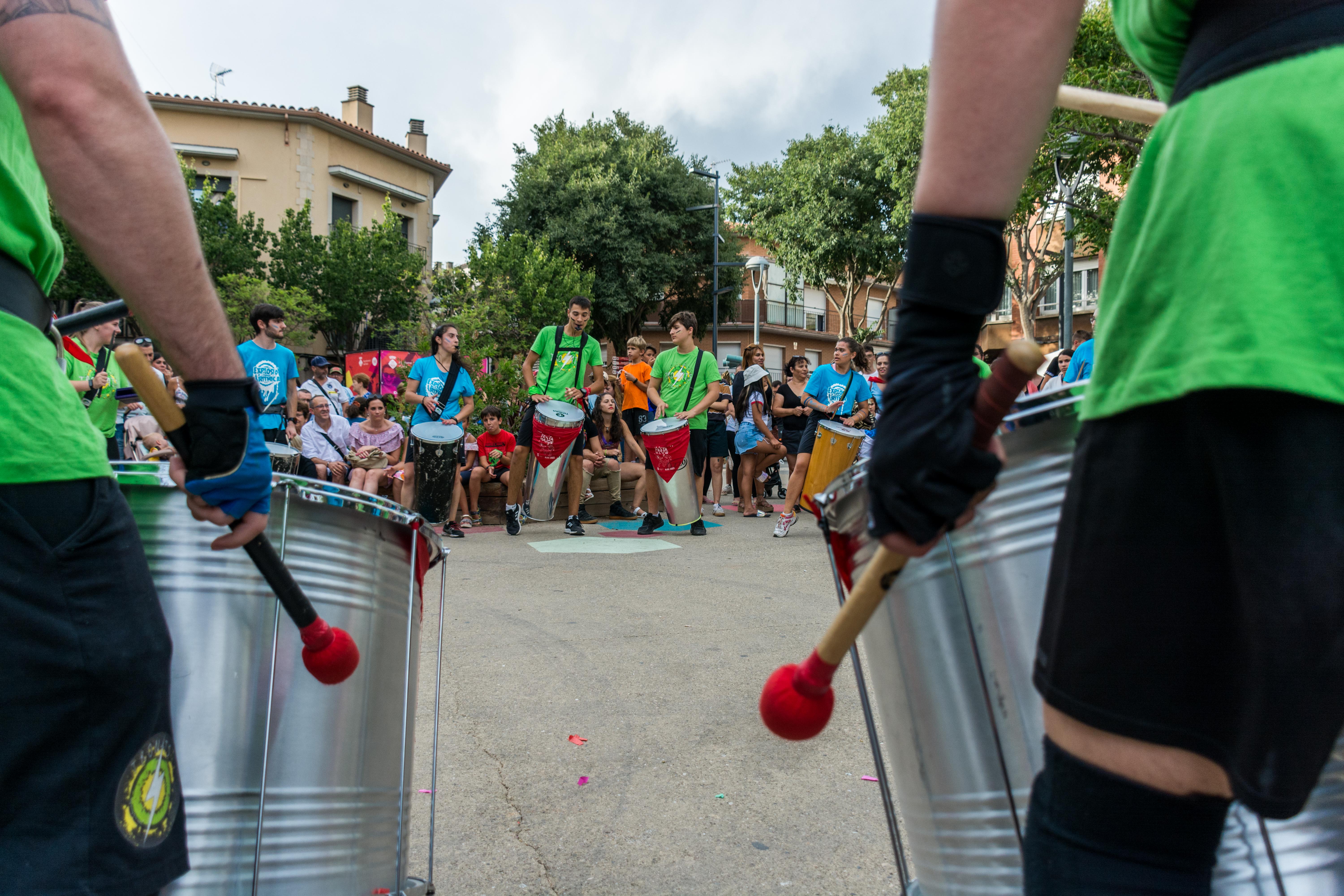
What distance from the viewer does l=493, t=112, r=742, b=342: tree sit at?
30.6 meters

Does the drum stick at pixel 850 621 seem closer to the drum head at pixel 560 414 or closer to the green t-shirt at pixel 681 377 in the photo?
the drum head at pixel 560 414

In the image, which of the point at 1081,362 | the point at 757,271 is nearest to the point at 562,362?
the point at 1081,362

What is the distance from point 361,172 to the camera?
98.6 feet

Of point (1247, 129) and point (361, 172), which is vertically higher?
point (361, 172)

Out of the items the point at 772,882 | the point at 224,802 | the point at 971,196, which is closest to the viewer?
the point at 971,196

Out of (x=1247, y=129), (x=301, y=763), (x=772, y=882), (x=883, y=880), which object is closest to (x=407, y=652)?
(x=301, y=763)

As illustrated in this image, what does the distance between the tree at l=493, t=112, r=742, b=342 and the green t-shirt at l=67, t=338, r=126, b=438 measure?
23557 millimetres

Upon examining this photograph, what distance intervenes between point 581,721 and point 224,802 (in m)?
1.86

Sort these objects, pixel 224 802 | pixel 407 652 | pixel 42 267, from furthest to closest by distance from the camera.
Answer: pixel 407 652 < pixel 224 802 < pixel 42 267

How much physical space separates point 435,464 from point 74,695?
698 centimetres

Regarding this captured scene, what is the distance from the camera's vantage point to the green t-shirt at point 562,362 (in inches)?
317

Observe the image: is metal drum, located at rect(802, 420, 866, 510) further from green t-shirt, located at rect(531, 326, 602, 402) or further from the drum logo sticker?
the drum logo sticker

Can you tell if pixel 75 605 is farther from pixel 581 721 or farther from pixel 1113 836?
pixel 581 721

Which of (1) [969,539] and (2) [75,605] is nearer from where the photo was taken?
(2) [75,605]
